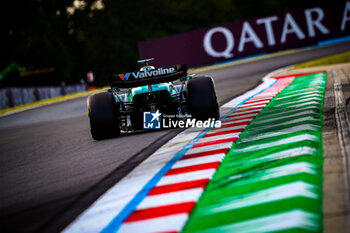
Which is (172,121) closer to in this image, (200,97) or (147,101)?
(147,101)

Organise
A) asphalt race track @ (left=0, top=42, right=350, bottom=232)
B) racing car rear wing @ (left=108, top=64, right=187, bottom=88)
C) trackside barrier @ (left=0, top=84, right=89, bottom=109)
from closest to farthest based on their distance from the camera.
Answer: asphalt race track @ (left=0, top=42, right=350, bottom=232), racing car rear wing @ (left=108, top=64, right=187, bottom=88), trackside barrier @ (left=0, top=84, right=89, bottom=109)

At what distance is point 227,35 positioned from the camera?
38.5 metres

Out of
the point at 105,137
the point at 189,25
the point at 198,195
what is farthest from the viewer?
the point at 189,25

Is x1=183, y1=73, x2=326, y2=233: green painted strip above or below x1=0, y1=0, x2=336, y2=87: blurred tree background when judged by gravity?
below

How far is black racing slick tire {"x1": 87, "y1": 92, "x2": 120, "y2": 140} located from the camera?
899cm

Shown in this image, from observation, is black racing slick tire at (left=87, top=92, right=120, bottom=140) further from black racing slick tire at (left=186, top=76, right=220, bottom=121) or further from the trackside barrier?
the trackside barrier

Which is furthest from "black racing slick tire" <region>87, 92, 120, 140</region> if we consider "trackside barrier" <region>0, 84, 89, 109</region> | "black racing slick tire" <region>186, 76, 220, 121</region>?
"trackside barrier" <region>0, 84, 89, 109</region>

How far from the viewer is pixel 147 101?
9.07m

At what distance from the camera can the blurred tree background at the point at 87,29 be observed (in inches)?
2313

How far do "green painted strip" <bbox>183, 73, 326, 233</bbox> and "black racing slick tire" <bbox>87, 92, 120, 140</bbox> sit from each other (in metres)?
2.38

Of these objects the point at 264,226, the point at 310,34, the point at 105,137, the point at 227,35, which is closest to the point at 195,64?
the point at 227,35

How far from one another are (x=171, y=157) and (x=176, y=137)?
1.63 metres

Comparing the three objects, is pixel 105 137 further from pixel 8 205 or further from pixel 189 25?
pixel 189 25

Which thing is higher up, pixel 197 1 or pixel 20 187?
pixel 197 1
